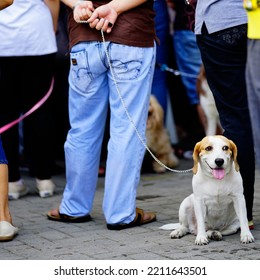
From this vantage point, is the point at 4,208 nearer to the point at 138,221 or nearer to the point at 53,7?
the point at 138,221

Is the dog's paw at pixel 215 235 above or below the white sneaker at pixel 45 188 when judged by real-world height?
above

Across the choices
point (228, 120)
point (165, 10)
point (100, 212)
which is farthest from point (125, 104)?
point (165, 10)

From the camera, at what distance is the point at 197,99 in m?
9.04

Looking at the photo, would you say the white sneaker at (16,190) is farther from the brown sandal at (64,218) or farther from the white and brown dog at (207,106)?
the white and brown dog at (207,106)

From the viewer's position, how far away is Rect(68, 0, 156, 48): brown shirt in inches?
215

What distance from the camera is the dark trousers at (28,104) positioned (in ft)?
22.6

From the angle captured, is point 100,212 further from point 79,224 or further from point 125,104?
point 125,104

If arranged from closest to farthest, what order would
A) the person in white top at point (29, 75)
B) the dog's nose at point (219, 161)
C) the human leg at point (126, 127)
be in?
the dog's nose at point (219, 161) < the human leg at point (126, 127) < the person in white top at point (29, 75)

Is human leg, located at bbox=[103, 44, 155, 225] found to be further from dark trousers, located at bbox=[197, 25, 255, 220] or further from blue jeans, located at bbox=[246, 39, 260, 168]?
blue jeans, located at bbox=[246, 39, 260, 168]

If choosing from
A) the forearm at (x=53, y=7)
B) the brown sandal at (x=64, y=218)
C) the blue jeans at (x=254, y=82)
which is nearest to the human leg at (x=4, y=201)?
the brown sandal at (x=64, y=218)

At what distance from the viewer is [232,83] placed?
5.15m

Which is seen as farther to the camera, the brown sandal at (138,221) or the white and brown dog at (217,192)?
the brown sandal at (138,221)

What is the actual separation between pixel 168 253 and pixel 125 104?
114 centimetres

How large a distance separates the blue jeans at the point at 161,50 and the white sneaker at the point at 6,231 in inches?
141
